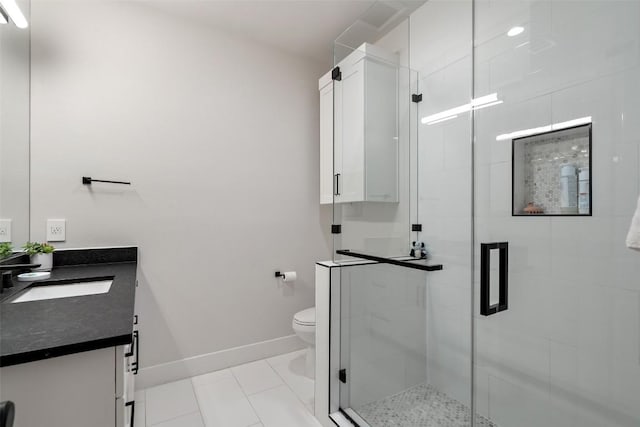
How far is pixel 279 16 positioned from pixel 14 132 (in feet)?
5.61

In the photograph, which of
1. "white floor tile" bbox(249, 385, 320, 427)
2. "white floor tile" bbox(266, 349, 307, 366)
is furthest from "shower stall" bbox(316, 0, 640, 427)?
"white floor tile" bbox(266, 349, 307, 366)

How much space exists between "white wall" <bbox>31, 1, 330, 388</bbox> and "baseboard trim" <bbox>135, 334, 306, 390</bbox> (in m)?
0.03

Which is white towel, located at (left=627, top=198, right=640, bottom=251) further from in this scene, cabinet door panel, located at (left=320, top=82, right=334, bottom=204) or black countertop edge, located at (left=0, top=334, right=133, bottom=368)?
cabinet door panel, located at (left=320, top=82, right=334, bottom=204)

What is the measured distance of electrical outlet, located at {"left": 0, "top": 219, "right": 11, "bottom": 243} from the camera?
1.45 meters

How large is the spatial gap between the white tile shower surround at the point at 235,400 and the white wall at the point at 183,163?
203 mm

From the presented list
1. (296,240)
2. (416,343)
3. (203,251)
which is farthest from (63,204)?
(416,343)

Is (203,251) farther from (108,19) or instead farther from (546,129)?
(546,129)

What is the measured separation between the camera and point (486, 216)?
1313 mm

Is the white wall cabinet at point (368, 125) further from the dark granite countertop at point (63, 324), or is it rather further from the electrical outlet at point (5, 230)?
the electrical outlet at point (5, 230)

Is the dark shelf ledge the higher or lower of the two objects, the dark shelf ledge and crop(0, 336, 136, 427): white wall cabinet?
the higher

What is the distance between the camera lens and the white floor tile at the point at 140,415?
65.1 inches

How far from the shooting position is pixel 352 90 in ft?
6.31

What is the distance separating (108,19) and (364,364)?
8.75ft

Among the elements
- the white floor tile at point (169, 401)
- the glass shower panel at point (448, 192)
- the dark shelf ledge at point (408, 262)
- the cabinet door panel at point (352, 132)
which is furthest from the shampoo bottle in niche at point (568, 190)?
the white floor tile at point (169, 401)
